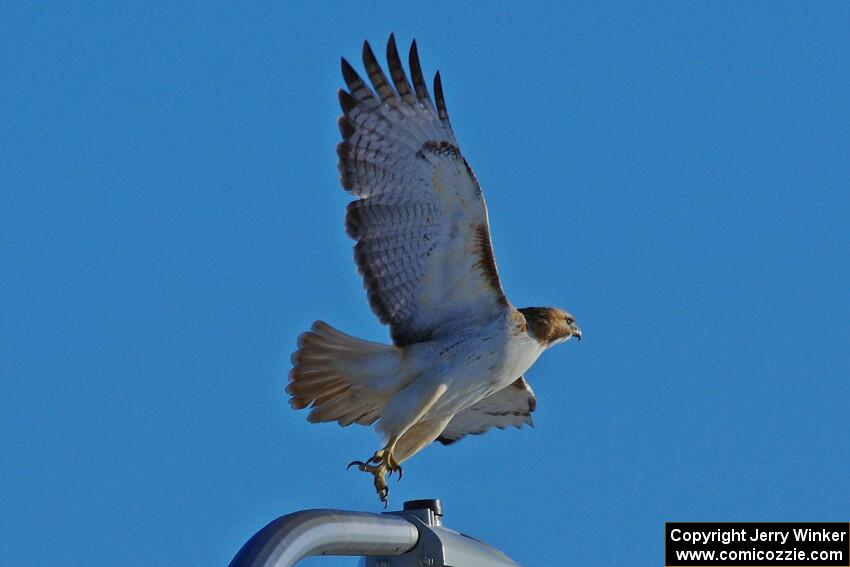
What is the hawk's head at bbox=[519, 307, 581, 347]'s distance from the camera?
5.98 m

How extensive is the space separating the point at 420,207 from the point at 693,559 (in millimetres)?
2275

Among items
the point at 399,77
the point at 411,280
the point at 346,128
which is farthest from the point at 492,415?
the point at 399,77

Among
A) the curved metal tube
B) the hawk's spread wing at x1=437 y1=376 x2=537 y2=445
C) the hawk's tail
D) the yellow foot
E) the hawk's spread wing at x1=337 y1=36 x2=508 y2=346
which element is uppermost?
the hawk's spread wing at x1=337 y1=36 x2=508 y2=346

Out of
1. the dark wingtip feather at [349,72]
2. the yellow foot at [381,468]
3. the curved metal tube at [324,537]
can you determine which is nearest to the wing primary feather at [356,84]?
the dark wingtip feather at [349,72]

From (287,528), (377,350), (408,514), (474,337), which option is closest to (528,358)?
(474,337)

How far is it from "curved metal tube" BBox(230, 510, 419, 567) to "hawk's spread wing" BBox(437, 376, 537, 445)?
3.75 m

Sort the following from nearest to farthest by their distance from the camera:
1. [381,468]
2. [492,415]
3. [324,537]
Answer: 1. [324,537]
2. [381,468]
3. [492,415]

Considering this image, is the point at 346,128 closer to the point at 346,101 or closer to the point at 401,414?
the point at 346,101

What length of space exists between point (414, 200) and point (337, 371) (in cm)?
86

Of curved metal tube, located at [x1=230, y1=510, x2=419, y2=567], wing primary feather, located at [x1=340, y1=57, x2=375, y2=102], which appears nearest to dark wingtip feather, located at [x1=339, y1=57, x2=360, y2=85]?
wing primary feather, located at [x1=340, y1=57, x2=375, y2=102]

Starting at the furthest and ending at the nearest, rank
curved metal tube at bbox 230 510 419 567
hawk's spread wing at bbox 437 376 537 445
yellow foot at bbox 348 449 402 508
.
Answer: hawk's spread wing at bbox 437 376 537 445 → yellow foot at bbox 348 449 402 508 → curved metal tube at bbox 230 510 419 567

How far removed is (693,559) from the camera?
256 inches

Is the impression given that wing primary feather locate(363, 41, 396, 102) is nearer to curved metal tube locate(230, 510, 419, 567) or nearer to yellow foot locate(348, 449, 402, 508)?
yellow foot locate(348, 449, 402, 508)

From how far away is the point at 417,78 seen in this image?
231 inches
